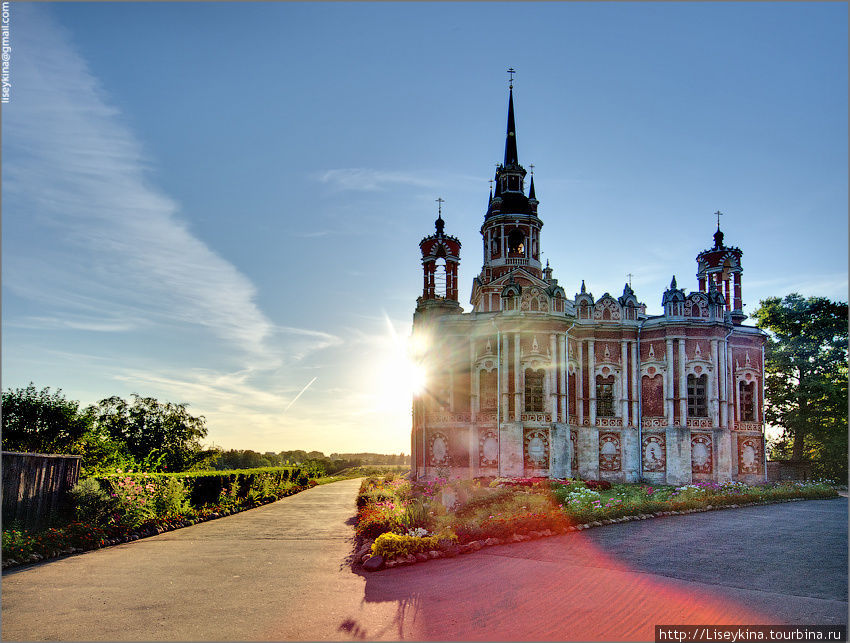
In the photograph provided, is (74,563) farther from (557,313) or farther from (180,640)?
(557,313)

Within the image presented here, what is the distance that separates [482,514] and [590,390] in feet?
66.8

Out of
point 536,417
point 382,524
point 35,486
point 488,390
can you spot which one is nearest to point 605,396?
point 536,417

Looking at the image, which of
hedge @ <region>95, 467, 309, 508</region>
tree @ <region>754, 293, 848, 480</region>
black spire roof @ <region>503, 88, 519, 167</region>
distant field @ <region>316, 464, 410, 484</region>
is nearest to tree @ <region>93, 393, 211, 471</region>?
hedge @ <region>95, 467, 309, 508</region>

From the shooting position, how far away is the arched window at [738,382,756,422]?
123 ft

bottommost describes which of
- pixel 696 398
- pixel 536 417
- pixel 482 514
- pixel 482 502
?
pixel 482 514

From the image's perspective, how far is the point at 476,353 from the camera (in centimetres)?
3694

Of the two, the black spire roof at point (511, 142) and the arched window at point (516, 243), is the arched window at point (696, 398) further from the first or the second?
the black spire roof at point (511, 142)

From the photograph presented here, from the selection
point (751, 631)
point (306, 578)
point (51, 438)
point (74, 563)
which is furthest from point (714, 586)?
point (51, 438)

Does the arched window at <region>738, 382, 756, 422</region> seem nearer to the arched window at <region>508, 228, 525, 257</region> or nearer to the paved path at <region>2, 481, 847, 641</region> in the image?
the arched window at <region>508, 228, 525, 257</region>

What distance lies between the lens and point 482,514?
18.3 meters

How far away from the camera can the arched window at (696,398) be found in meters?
36.1

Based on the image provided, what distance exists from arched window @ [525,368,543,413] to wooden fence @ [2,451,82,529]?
2306cm

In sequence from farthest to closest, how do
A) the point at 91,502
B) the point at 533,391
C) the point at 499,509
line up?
the point at 533,391 → the point at 499,509 → the point at 91,502

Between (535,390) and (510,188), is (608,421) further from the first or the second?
(510,188)
